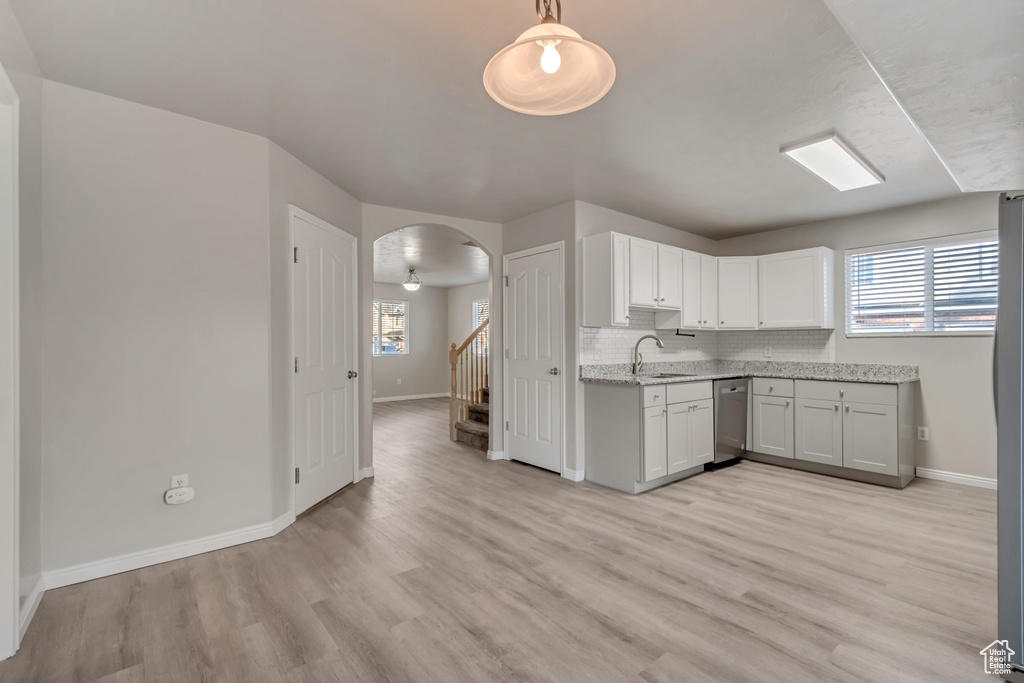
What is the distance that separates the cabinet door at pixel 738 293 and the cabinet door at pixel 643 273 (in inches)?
45.3

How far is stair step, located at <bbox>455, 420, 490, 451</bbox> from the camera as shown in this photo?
5.43 metres

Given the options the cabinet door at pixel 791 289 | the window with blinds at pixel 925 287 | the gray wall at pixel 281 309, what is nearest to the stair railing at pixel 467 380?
the gray wall at pixel 281 309

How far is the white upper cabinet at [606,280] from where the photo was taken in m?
4.02

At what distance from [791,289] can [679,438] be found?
2069mm

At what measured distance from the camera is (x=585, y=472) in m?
4.21

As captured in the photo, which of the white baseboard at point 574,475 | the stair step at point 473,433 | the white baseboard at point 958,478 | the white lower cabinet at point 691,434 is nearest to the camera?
the white baseboard at point 958,478

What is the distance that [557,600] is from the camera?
222 centimetres

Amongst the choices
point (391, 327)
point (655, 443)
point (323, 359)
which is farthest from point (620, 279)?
point (391, 327)

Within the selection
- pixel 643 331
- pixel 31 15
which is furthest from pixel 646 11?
Result: pixel 643 331

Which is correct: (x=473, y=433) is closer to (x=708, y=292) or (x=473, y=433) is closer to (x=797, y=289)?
(x=708, y=292)

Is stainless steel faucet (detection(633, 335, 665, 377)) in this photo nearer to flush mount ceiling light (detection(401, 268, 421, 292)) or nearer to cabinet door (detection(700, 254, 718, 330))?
cabinet door (detection(700, 254, 718, 330))

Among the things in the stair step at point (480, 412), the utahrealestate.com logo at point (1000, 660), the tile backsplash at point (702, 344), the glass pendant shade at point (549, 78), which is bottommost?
the utahrealestate.com logo at point (1000, 660)

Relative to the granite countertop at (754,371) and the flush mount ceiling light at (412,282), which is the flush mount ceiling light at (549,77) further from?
the flush mount ceiling light at (412,282)

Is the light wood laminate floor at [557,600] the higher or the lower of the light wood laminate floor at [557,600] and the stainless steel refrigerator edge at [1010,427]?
the lower
